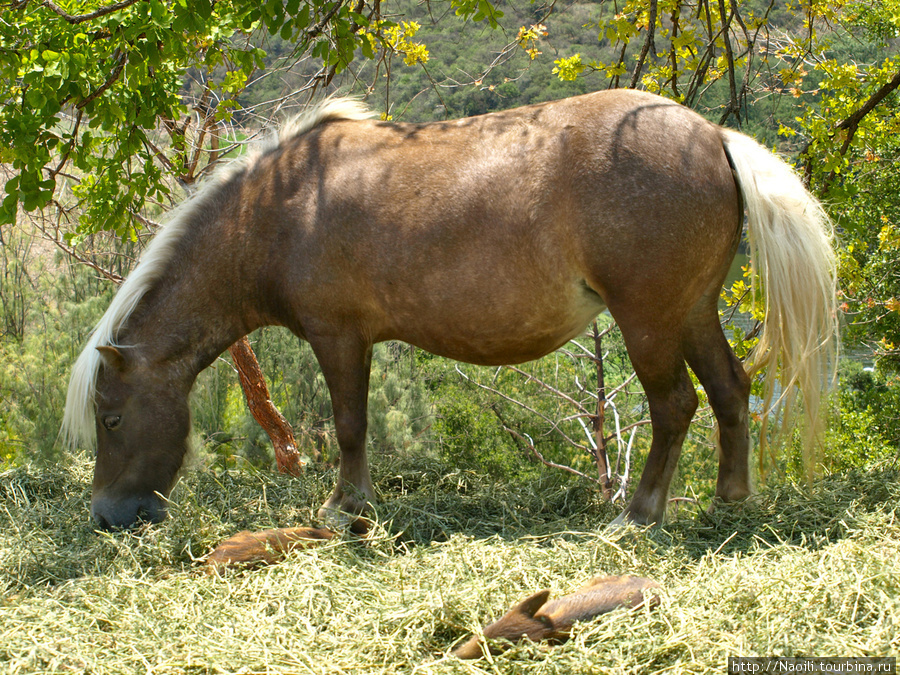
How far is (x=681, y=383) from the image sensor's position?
3.12 meters

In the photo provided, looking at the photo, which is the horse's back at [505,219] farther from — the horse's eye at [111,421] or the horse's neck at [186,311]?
the horse's eye at [111,421]

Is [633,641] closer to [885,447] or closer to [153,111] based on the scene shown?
[153,111]

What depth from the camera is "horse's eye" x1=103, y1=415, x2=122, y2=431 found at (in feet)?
11.1

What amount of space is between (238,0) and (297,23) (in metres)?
0.30

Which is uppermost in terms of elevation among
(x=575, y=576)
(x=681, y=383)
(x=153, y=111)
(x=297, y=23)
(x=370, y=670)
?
(x=297, y=23)

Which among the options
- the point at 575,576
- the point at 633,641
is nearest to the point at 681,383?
the point at 575,576

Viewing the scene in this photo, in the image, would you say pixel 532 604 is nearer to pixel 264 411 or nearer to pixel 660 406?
pixel 660 406

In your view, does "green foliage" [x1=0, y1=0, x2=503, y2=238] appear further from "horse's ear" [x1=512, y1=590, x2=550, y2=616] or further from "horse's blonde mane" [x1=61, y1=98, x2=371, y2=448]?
"horse's ear" [x1=512, y1=590, x2=550, y2=616]

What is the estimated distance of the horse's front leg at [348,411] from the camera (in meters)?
3.38

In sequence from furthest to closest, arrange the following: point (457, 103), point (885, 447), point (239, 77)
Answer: point (457, 103) < point (885, 447) < point (239, 77)

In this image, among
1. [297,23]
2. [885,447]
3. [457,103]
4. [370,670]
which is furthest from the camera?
[457,103]

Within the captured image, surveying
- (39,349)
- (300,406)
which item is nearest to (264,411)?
(300,406)

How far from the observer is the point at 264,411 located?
5.22m

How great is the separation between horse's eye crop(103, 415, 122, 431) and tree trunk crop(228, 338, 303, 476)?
1.69 metres
